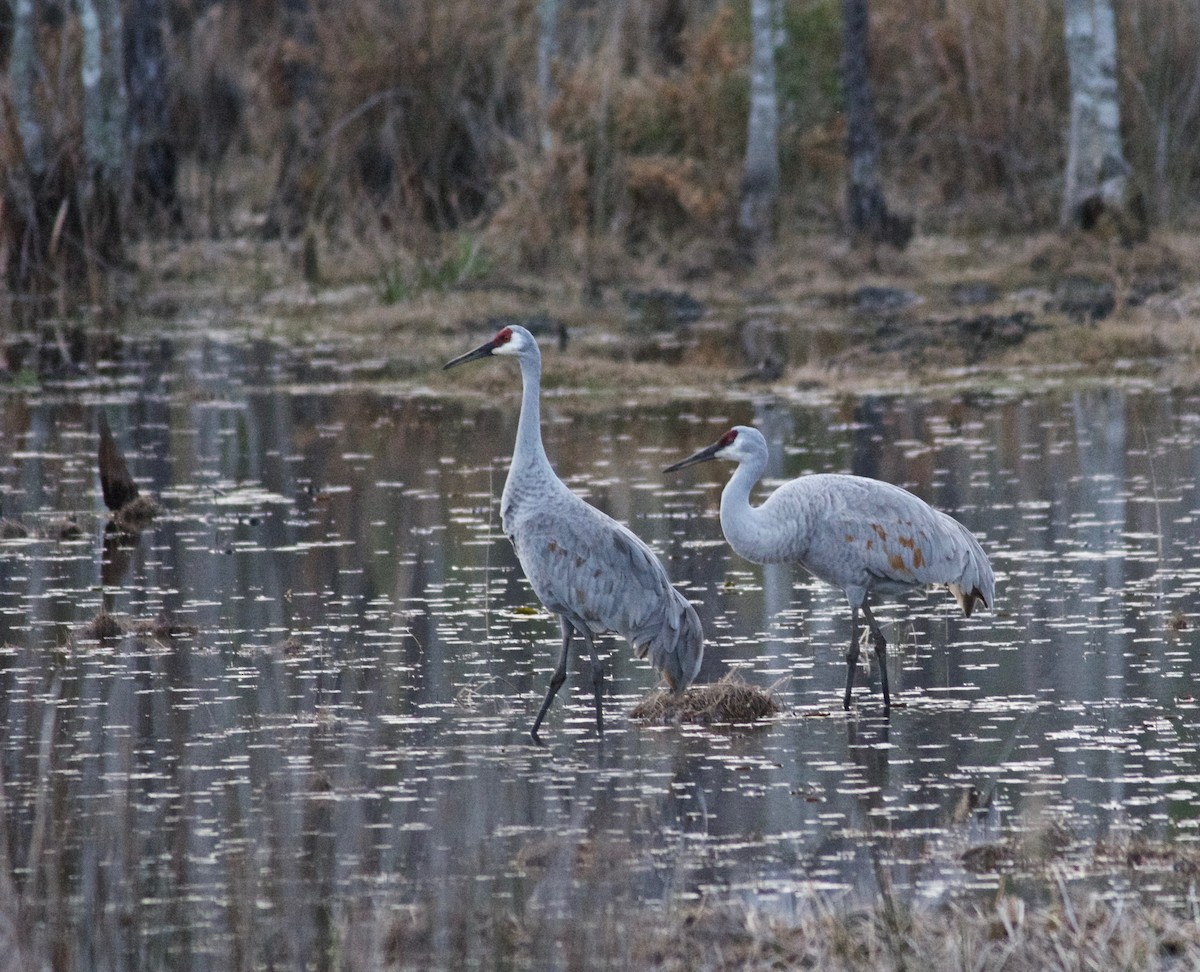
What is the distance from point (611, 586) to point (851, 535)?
1.02 meters

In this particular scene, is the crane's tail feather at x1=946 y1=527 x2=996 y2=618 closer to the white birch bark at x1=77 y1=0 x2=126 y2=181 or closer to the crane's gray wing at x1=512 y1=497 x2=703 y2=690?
the crane's gray wing at x1=512 y1=497 x2=703 y2=690

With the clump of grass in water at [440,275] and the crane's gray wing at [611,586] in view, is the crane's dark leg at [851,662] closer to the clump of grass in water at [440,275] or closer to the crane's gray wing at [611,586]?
the crane's gray wing at [611,586]

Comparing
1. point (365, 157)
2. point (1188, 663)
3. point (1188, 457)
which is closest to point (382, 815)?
point (1188, 663)

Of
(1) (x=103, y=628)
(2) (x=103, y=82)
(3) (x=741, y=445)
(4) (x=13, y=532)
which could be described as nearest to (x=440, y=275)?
(2) (x=103, y=82)

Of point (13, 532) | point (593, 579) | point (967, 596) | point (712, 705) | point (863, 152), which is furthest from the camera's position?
point (863, 152)

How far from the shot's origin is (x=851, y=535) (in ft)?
28.5

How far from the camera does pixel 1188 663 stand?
8.78 meters

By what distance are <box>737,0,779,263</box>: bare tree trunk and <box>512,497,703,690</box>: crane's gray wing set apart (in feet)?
53.6

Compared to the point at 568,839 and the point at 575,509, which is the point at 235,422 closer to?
the point at 575,509

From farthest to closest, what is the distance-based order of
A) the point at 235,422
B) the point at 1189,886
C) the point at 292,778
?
1. the point at 235,422
2. the point at 292,778
3. the point at 1189,886

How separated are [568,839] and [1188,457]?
7813 mm

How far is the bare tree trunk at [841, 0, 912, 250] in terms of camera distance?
79.5 feet

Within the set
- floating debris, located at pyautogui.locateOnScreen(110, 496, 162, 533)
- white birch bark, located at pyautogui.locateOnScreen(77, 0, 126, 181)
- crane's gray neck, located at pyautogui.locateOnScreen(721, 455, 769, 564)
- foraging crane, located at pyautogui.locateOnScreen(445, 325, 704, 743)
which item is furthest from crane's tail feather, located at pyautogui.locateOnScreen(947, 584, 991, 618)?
white birch bark, located at pyautogui.locateOnScreen(77, 0, 126, 181)

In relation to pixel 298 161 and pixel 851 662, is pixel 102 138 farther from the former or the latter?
pixel 851 662
